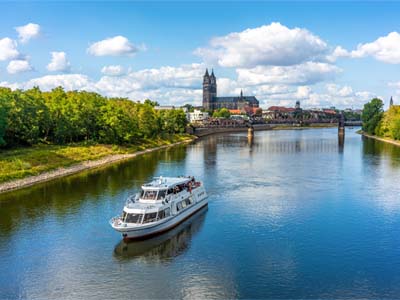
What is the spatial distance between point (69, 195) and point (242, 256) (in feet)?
104

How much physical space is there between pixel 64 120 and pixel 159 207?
62.0 metres

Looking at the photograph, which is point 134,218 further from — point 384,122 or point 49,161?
point 384,122

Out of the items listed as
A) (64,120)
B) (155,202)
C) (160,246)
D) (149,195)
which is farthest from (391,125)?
(160,246)

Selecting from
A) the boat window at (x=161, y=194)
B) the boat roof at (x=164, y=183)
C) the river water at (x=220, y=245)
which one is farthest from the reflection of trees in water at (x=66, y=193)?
the boat window at (x=161, y=194)

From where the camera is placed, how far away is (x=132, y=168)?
86.4 meters

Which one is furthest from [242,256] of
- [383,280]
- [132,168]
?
[132,168]

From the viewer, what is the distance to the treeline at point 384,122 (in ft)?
490

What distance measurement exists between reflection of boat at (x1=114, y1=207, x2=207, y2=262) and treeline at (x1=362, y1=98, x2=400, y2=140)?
123887 mm

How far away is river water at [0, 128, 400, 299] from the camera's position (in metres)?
30.2

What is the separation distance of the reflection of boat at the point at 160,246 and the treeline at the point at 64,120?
42935 millimetres

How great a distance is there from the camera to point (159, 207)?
42.0 m

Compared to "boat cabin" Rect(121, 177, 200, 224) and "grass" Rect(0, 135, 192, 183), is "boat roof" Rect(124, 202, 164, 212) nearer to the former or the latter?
"boat cabin" Rect(121, 177, 200, 224)

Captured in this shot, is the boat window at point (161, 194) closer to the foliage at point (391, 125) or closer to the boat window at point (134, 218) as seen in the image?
the boat window at point (134, 218)

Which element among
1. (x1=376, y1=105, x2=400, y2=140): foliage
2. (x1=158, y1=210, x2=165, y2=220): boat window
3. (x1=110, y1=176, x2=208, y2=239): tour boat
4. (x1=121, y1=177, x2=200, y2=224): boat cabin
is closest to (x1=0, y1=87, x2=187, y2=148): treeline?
(x1=121, y1=177, x2=200, y2=224): boat cabin
